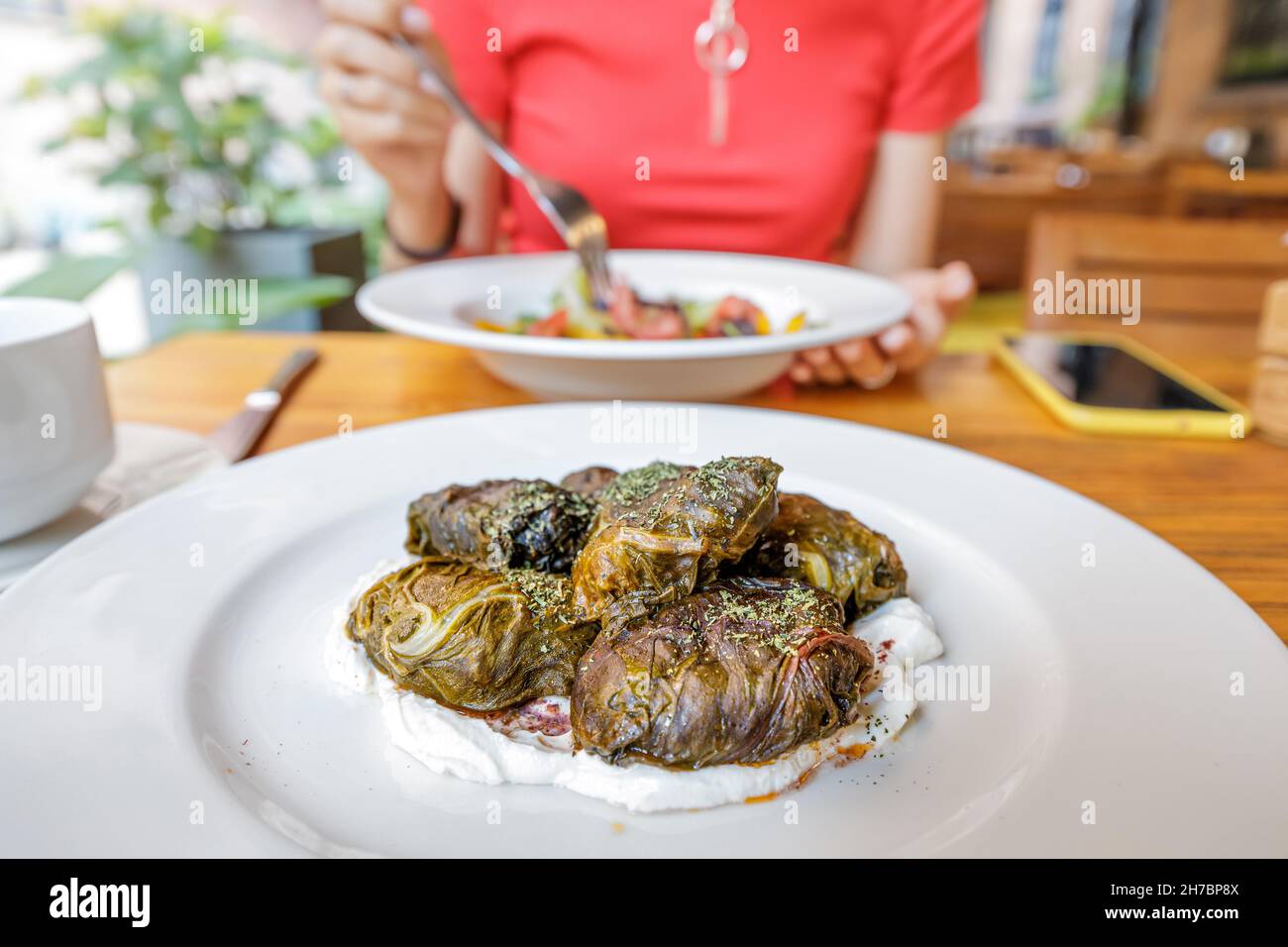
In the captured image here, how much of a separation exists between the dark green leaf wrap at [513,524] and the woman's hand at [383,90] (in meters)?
1.55

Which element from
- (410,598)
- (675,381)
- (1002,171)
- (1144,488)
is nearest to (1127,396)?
(1144,488)

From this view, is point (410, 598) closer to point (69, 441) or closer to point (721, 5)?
point (69, 441)

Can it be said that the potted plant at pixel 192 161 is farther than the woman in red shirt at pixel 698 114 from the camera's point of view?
Yes

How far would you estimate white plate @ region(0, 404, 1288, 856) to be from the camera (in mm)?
791

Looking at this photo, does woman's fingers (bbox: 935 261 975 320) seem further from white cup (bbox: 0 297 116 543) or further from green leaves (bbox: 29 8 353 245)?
green leaves (bbox: 29 8 353 245)

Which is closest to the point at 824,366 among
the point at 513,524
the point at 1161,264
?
the point at 513,524

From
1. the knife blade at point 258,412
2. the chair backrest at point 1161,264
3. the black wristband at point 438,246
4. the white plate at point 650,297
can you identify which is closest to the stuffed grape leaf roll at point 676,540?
the white plate at point 650,297

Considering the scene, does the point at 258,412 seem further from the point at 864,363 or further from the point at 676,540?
the point at 864,363

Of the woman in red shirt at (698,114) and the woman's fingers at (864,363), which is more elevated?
the woman in red shirt at (698,114)

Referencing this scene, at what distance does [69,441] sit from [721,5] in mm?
2551

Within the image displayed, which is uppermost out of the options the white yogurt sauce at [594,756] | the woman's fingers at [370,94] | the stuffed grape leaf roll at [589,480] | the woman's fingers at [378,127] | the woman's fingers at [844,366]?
the woman's fingers at [370,94]

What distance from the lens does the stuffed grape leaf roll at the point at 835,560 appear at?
3.84ft

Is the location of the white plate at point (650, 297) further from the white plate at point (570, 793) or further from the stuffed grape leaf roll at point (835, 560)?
the stuffed grape leaf roll at point (835, 560)

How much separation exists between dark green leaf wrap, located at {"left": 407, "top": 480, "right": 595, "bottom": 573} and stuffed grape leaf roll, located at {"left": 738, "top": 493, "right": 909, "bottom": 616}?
25cm
